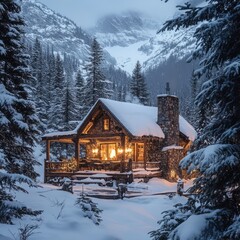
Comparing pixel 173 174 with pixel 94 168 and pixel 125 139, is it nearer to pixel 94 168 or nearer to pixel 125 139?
pixel 125 139

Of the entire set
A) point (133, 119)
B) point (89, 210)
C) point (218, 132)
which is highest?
point (133, 119)

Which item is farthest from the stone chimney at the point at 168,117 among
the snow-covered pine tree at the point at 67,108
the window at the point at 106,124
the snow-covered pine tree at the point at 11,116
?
the snow-covered pine tree at the point at 11,116

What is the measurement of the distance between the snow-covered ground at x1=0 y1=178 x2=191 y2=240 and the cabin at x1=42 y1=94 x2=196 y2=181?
809 cm

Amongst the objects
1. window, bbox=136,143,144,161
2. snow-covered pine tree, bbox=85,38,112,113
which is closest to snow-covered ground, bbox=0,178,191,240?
window, bbox=136,143,144,161

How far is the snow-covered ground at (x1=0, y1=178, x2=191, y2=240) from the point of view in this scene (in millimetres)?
11430

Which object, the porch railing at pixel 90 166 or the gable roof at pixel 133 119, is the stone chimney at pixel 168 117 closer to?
the gable roof at pixel 133 119

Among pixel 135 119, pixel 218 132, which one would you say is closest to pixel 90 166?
pixel 135 119

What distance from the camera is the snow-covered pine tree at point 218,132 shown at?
596 centimetres

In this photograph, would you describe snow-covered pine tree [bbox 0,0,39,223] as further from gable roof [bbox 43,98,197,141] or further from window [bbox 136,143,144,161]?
window [bbox 136,143,144,161]

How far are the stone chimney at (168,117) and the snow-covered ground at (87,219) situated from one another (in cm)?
1050

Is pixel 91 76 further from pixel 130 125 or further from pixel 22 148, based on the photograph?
pixel 22 148

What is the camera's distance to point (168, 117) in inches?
1268

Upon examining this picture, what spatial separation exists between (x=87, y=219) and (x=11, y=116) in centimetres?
520

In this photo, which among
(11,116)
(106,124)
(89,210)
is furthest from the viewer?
(106,124)
